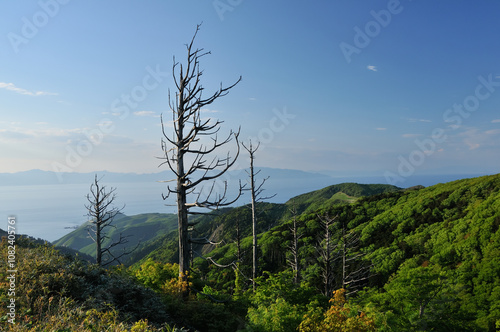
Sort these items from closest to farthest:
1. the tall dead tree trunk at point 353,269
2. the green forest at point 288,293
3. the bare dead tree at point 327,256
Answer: the green forest at point 288,293, the bare dead tree at point 327,256, the tall dead tree trunk at point 353,269

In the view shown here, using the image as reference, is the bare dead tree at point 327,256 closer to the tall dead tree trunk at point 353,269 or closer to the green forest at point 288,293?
the green forest at point 288,293

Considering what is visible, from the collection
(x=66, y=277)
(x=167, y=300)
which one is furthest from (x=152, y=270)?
(x=66, y=277)

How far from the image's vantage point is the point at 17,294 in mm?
5996

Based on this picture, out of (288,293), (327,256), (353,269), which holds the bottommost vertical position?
(353,269)

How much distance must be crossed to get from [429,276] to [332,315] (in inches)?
Result: 248

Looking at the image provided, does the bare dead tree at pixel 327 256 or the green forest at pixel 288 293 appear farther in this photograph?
the bare dead tree at pixel 327 256

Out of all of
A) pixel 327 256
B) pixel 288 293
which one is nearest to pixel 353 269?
pixel 327 256

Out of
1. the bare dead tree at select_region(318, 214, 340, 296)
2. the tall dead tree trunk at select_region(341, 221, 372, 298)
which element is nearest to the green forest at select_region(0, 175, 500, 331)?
the bare dead tree at select_region(318, 214, 340, 296)

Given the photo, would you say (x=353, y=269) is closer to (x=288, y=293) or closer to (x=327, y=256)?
(x=327, y=256)

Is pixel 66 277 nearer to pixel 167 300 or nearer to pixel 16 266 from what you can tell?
pixel 16 266

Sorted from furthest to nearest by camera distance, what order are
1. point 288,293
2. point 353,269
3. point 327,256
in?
point 353,269
point 327,256
point 288,293

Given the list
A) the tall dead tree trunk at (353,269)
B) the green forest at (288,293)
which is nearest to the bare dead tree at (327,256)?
the green forest at (288,293)

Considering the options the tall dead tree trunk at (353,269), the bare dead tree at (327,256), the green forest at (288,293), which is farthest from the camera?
the tall dead tree trunk at (353,269)

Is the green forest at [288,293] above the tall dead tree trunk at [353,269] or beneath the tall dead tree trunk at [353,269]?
above
